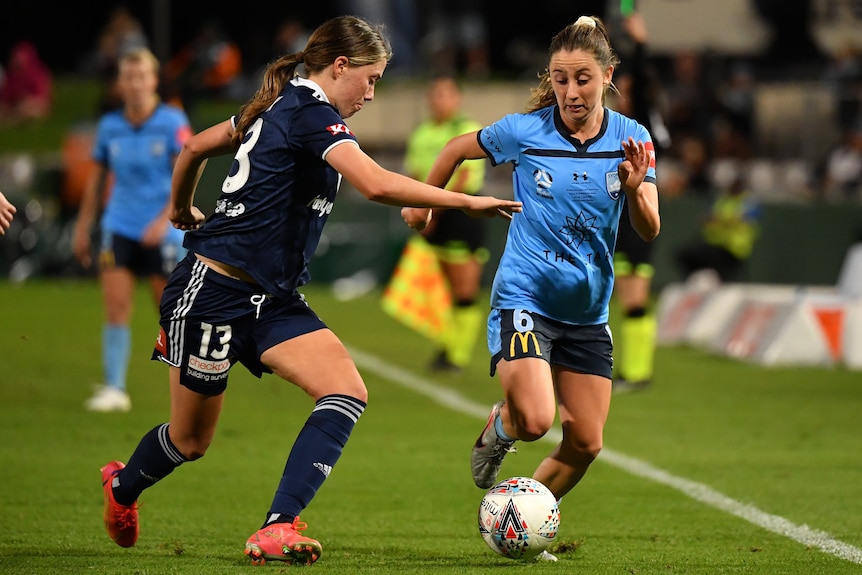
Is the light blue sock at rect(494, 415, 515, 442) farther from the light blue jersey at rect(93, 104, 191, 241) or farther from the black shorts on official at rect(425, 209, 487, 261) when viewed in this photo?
the black shorts on official at rect(425, 209, 487, 261)

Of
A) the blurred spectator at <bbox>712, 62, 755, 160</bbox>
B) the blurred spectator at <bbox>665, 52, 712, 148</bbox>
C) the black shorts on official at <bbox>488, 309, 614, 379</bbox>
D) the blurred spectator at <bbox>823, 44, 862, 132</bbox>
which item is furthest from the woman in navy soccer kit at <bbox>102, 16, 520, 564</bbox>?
the blurred spectator at <bbox>665, 52, 712, 148</bbox>

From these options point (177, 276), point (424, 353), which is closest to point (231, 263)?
point (177, 276)

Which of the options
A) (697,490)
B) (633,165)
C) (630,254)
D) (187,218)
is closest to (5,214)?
(187,218)

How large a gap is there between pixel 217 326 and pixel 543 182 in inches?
58.3

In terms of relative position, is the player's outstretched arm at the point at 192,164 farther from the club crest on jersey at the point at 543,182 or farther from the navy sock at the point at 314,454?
the club crest on jersey at the point at 543,182

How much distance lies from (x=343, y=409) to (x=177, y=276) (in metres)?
0.87

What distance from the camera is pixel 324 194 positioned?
19.1 feet

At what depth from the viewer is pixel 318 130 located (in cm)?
554

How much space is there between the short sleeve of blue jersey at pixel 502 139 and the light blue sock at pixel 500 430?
110 centimetres

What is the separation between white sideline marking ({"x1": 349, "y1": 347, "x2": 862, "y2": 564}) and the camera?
6.33 meters

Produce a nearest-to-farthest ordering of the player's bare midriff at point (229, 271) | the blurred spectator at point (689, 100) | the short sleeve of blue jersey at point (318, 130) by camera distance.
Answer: the short sleeve of blue jersey at point (318, 130) < the player's bare midriff at point (229, 271) < the blurred spectator at point (689, 100)

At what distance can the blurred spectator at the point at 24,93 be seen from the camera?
2977 centimetres

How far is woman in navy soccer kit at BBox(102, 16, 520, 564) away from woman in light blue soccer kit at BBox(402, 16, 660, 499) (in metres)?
0.58

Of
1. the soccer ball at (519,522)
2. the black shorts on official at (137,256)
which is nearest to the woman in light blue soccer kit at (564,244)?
the soccer ball at (519,522)
